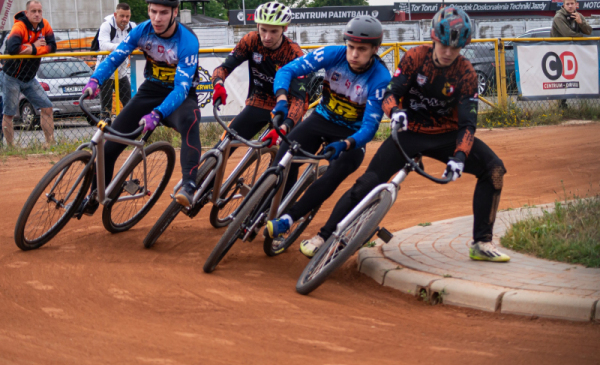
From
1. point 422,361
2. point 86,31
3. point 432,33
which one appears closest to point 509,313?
point 422,361

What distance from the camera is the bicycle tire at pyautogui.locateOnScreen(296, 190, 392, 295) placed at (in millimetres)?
4664

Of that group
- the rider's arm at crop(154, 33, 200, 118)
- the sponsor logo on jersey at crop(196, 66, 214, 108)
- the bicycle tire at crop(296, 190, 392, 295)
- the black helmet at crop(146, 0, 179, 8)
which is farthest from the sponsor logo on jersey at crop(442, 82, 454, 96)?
the sponsor logo on jersey at crop(196, 66, 214, 108)

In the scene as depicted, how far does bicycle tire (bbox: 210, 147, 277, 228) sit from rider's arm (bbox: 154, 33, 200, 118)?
945 millimetres

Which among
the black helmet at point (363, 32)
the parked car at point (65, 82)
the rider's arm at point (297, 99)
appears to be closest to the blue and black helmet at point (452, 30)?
the black helmet at point (363, 32)

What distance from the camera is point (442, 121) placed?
17.4 ft

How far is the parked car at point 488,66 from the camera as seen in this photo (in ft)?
47.2

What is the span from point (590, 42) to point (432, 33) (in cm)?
1116

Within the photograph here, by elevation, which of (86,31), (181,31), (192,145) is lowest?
(86,31)

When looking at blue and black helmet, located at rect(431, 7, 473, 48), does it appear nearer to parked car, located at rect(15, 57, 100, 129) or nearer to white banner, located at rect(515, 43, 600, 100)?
white banner, located at rect(515, 43, 600, 100)

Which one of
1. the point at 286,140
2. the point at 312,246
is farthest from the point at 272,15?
the point at 312,246

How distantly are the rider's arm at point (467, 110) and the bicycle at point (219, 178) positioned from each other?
1.76 meters

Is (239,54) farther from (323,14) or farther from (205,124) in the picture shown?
(323,14)

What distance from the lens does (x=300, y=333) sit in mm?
4004

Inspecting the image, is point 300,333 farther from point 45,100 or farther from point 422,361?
point 45,100
